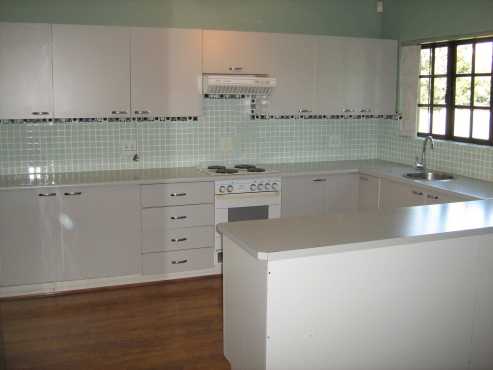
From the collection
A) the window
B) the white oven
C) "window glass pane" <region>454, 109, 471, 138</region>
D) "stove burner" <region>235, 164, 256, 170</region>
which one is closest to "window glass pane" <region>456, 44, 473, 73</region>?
the window

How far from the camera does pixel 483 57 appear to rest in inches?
193

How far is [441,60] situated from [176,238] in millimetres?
2966

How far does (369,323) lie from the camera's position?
9.27ft

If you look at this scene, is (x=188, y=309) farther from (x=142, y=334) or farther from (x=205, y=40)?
(x=205, y=40)

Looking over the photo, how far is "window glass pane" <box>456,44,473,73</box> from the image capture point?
506cm

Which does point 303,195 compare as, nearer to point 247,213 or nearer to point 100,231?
point 247,213

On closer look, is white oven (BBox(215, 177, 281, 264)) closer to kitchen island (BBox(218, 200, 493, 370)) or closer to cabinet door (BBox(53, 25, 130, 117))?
cabinet door (BBox(53, 25, 130, 117))

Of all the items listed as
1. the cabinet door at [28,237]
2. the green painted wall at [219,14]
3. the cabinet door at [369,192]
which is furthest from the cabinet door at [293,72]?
the cabinet door at [28,237]

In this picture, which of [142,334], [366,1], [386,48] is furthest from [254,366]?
[366,1]

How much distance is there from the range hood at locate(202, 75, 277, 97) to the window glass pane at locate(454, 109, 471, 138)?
5.57ft

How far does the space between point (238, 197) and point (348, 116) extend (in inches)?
66.9

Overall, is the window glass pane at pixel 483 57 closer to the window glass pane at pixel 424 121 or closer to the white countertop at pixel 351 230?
the window glass pane at pixel 424 121

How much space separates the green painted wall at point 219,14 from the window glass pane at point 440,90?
1006 mm

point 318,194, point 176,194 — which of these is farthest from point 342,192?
point 176,194
